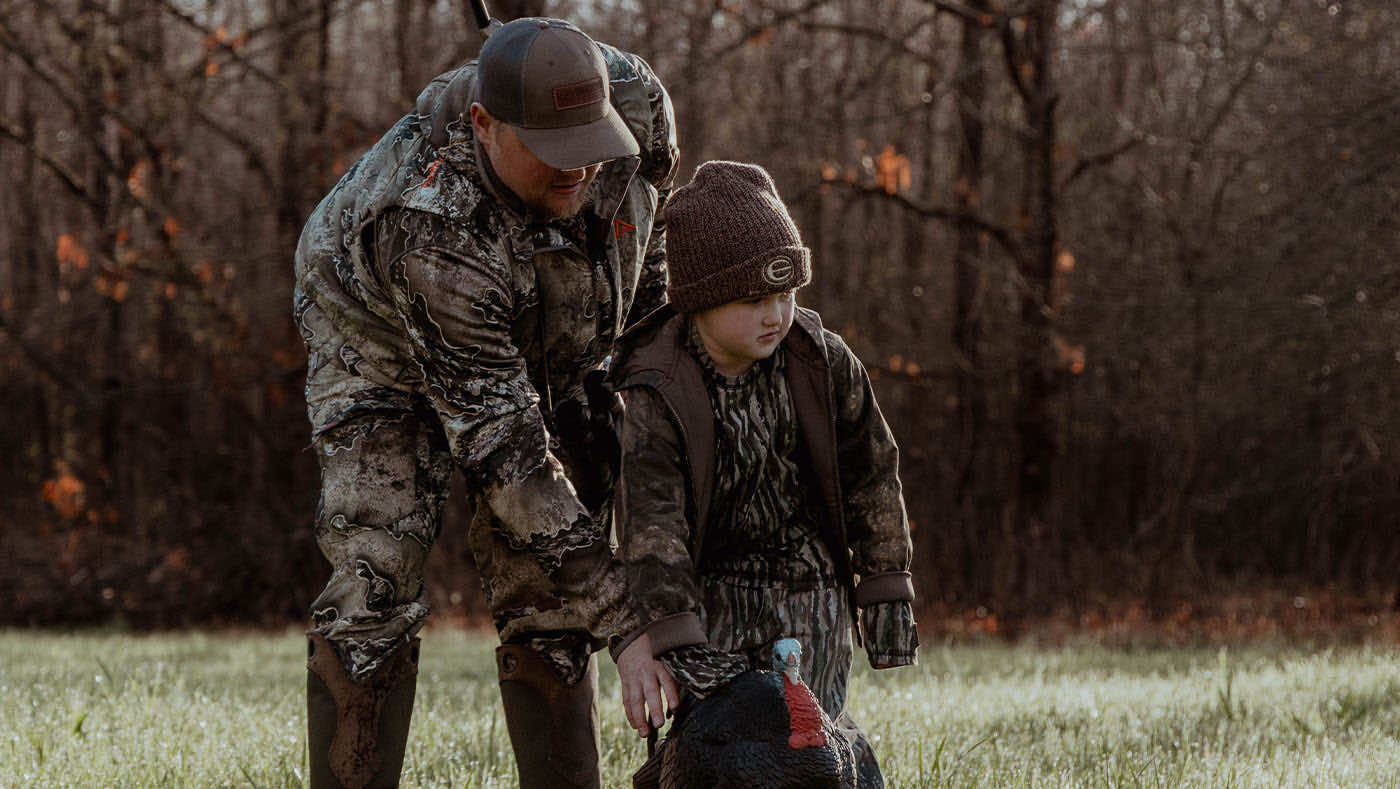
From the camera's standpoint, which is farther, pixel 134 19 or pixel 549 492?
pixel 134 19

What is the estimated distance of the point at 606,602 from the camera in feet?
9.51

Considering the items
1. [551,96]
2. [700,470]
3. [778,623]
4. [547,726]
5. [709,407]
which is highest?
[551,96]

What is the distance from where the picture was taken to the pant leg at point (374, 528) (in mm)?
3219

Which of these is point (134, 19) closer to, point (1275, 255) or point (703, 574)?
point (1275, 255)

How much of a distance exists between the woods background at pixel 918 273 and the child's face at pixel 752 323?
644 centimetres

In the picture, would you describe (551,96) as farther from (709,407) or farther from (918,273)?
(918,273)

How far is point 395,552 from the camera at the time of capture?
3273 millimetres

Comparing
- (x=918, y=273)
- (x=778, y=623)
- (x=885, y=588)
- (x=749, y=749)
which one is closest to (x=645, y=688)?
(x=749, y=749)

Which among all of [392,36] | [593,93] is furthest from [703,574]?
[392,36]

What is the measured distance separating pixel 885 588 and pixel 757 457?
0.41 m

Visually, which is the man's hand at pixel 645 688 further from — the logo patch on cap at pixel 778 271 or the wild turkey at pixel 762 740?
the logo patch on cap at pixel 778 271

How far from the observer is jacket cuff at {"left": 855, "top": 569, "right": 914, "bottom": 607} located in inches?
123

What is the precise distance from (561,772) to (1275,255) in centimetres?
708

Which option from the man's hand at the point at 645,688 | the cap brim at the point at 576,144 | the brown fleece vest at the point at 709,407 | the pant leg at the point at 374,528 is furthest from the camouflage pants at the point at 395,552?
the cap brim at the point at 576,144
